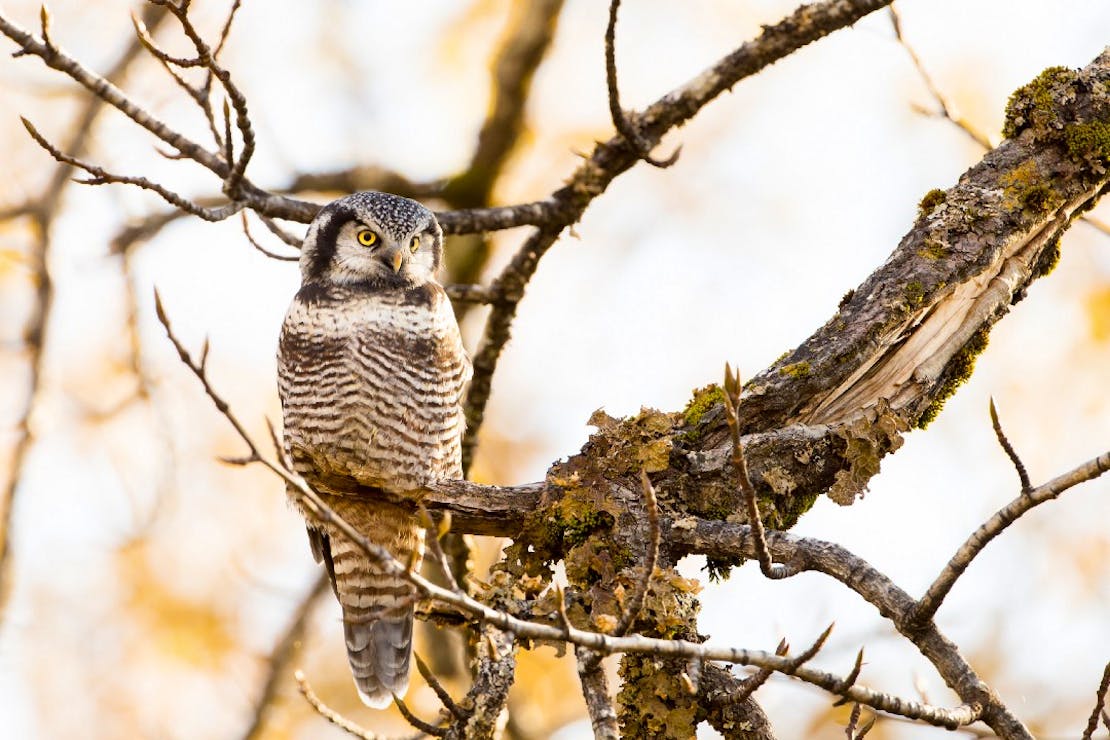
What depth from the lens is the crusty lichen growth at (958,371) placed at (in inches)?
159

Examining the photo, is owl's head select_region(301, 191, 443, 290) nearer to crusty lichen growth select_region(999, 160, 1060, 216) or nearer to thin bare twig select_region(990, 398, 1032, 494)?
crusty lichen growth select_region(999, 160, 1060, 216)

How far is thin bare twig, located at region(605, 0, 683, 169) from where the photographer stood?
387cm

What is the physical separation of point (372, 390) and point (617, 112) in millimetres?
1516

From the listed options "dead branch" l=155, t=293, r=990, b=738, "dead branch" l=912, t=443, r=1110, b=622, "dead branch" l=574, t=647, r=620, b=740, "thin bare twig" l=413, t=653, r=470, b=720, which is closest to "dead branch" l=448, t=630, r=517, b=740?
"thin bare twig" l=413, t=653, r=470, b=720

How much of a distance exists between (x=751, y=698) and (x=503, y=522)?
1.10 m

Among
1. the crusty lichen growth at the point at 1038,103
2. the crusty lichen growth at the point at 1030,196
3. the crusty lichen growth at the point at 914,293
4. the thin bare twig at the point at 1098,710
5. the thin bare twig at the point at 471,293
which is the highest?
the thin bare twig at the point at 471,293

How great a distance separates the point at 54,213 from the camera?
579 cm

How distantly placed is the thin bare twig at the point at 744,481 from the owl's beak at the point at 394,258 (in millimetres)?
2488

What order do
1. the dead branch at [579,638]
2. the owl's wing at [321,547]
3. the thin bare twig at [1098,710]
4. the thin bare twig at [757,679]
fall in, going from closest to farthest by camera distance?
the dead branch at [579,638]
the thin bare twig at [757,679]
the thin bare twig at [1098,710]
the owl's wing at [321,547]

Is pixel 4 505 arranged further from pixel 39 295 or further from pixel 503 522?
pixel 503 522

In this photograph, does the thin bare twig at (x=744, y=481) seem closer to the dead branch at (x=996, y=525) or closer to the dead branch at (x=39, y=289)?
the dead branch at (x=996, y=525)

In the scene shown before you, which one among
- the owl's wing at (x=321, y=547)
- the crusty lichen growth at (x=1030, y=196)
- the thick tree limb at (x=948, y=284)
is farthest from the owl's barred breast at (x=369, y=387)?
the crusty lichen growth at (x=1030, y=196)

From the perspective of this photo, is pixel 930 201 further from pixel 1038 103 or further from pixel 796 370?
pixel 796 370

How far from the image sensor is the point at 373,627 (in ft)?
16.7
